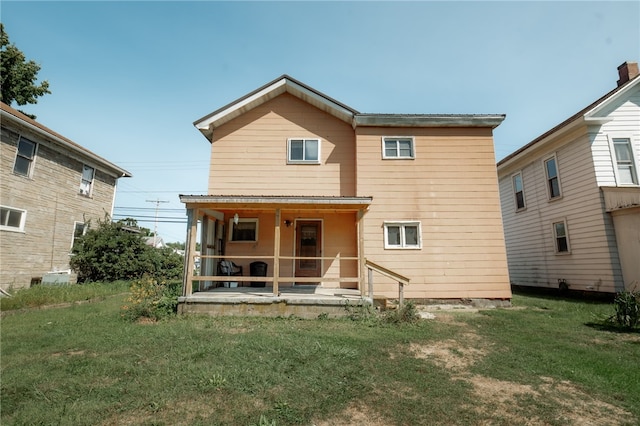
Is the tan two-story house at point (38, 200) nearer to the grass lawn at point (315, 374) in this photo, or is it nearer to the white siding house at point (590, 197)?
the grass lawn at point (315, 374)

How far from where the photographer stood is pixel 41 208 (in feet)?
46.9

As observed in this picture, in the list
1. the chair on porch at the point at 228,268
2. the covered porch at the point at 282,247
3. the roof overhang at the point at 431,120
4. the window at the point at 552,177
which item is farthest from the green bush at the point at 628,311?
the chair on porch at the point at 228,268

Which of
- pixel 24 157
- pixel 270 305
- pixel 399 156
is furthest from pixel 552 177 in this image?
pixel 24 157

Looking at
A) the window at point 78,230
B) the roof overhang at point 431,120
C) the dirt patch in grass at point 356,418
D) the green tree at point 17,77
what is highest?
the green tree at point 17,77

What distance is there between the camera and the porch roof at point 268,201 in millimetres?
8953

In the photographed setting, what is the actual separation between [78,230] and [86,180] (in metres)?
2.86

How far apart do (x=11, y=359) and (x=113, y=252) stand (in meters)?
12.1

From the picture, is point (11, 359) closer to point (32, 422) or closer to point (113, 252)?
point (32, 422)

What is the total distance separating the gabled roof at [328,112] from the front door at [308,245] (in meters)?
4.22

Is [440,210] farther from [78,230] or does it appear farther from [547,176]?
[78,230]

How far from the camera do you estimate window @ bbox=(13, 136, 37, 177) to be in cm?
1353

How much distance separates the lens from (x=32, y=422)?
340 centimetres

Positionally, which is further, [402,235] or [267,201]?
[402,235]

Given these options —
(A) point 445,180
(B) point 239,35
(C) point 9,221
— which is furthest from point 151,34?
(A) point 445,180
